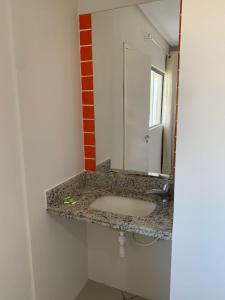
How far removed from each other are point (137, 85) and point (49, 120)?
68 centimetres

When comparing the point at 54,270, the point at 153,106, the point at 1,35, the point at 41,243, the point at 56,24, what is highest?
the point at 56,24

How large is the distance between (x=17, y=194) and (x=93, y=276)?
1232 mm

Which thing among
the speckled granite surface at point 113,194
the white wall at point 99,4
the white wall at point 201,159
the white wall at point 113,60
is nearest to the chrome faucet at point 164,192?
the speckled granite surface at point 113,194

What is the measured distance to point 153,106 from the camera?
166 centimetres

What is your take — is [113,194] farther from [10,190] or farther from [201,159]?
[201,159]

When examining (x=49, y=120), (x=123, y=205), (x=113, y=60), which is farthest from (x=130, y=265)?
(x=113, y=60)

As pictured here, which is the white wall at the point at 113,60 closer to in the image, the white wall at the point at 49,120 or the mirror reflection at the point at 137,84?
the mirror reflection at the point at 137,84

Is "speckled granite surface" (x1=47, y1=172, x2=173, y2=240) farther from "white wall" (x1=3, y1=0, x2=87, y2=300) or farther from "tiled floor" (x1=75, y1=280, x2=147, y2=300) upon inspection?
"tiled floor" (x1=75, y1=280, x2=147, y2=300)

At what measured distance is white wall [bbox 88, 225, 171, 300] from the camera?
5.89ft

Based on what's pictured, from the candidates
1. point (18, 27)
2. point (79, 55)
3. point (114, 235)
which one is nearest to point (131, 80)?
point (79, 55)

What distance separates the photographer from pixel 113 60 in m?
1.73

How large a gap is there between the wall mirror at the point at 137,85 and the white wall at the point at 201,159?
23.0 inches

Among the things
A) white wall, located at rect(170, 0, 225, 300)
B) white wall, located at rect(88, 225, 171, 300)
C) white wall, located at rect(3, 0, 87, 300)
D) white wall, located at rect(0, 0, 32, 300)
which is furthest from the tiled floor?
white wall, located at rect(170, 0, 225, 300)

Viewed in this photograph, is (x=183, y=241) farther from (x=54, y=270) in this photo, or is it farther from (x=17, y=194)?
(x=54, y=270)
